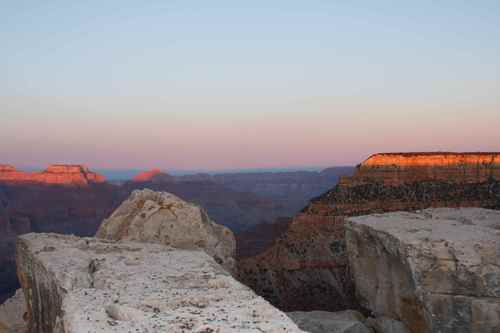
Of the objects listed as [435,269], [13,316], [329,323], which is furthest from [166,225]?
[435,269]

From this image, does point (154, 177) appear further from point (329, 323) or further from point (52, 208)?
point (329, 323)

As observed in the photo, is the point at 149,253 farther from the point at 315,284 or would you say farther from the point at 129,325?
the point at 315,284

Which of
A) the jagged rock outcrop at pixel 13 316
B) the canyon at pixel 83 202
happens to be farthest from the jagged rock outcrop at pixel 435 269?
the canyon at pixel 83 202

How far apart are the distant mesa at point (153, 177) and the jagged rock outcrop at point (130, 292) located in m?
102

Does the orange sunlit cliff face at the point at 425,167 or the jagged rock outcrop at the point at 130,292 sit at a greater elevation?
the orange sunlit cliff face at the point at 425,167

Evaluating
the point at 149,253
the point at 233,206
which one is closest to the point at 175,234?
the point at 149,253

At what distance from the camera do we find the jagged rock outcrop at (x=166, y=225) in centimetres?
1122

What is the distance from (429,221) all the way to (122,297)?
769 centimetres

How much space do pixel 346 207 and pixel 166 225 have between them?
846 inches

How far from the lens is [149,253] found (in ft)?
29.0

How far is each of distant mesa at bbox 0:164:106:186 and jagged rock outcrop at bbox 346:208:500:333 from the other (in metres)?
87.1

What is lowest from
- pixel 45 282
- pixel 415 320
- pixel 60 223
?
pixel 60 223

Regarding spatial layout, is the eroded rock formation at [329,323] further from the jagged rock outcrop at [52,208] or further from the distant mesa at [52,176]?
the distant mesa at [52,176]

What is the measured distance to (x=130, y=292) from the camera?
629cm
